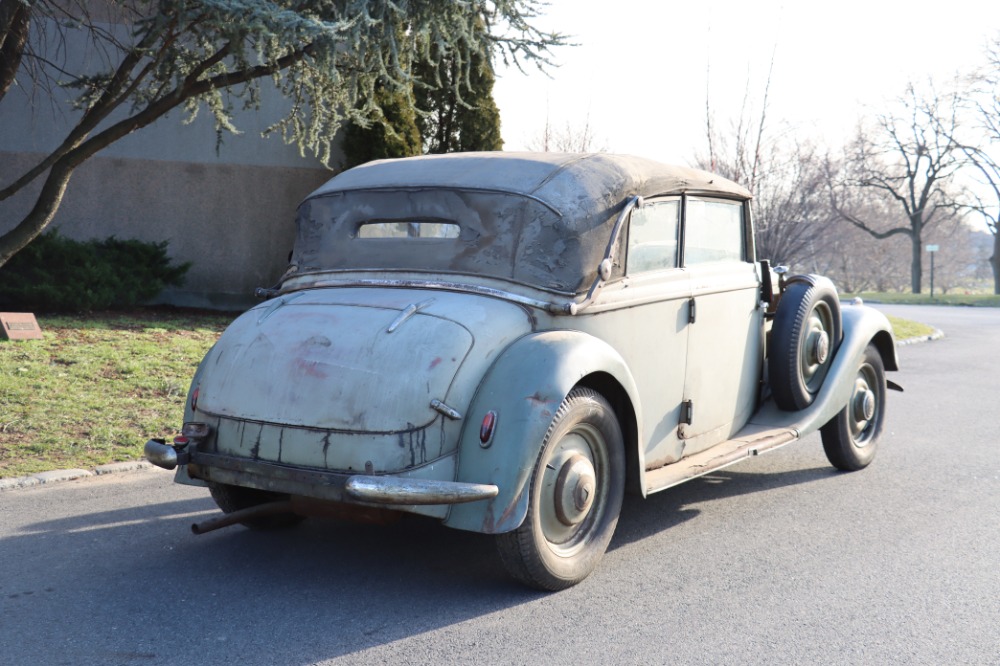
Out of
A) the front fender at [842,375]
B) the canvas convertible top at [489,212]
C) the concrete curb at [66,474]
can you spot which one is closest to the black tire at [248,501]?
the canvas convertible top at [489,212]

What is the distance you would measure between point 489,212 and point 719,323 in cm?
164

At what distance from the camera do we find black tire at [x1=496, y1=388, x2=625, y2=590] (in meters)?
4.10

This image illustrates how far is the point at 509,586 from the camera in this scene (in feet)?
14.2

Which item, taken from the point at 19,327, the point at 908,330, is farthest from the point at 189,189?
the point at 908,330

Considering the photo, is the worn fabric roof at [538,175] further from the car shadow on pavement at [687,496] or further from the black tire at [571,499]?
the car shadow on pavement at [687,496]

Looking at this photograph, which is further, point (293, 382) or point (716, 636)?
point (293, 382)

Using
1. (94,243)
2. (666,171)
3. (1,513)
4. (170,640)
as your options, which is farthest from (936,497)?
(94,243)

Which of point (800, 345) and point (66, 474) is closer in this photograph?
point (800, 345)

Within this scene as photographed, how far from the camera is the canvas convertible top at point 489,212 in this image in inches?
185

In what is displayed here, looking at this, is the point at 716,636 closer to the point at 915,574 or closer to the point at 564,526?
the point at 564,526

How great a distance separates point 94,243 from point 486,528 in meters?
10.5

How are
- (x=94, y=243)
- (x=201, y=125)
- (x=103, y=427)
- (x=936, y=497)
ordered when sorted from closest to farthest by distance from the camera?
(x=936, y=497)
(x=103, y=427)
(x=94, y=243)
(x=201, y=125)

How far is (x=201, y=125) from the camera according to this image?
1412cm

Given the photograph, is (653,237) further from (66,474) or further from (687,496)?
(66,474)
